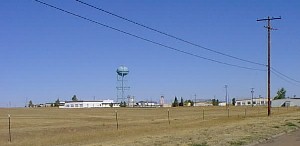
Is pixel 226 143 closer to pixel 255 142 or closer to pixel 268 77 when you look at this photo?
pixel 255 142

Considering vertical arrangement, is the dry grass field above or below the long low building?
above

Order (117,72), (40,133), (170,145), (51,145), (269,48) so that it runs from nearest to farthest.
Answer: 1. (170,145)
2. (51,145)
3. (40,133)
4. (269,48)
5. (117,72)

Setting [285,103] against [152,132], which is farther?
[285,103]

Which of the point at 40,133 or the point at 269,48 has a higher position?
the point at 269,48

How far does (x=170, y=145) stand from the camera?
18.6 meters

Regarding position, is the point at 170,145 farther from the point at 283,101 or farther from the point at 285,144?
the point at 283,101

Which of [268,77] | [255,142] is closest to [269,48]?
[268,77]

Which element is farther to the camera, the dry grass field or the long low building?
the long low building

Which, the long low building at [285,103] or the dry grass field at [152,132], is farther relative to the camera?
the long low building at [285,103]

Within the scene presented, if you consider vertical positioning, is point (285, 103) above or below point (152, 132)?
below

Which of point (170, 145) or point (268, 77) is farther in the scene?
point (268, 77)

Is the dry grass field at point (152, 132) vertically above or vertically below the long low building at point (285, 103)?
above

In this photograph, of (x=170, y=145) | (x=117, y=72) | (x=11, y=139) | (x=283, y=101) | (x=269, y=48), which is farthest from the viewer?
(x=283, y=101)

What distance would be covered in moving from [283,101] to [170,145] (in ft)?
597
